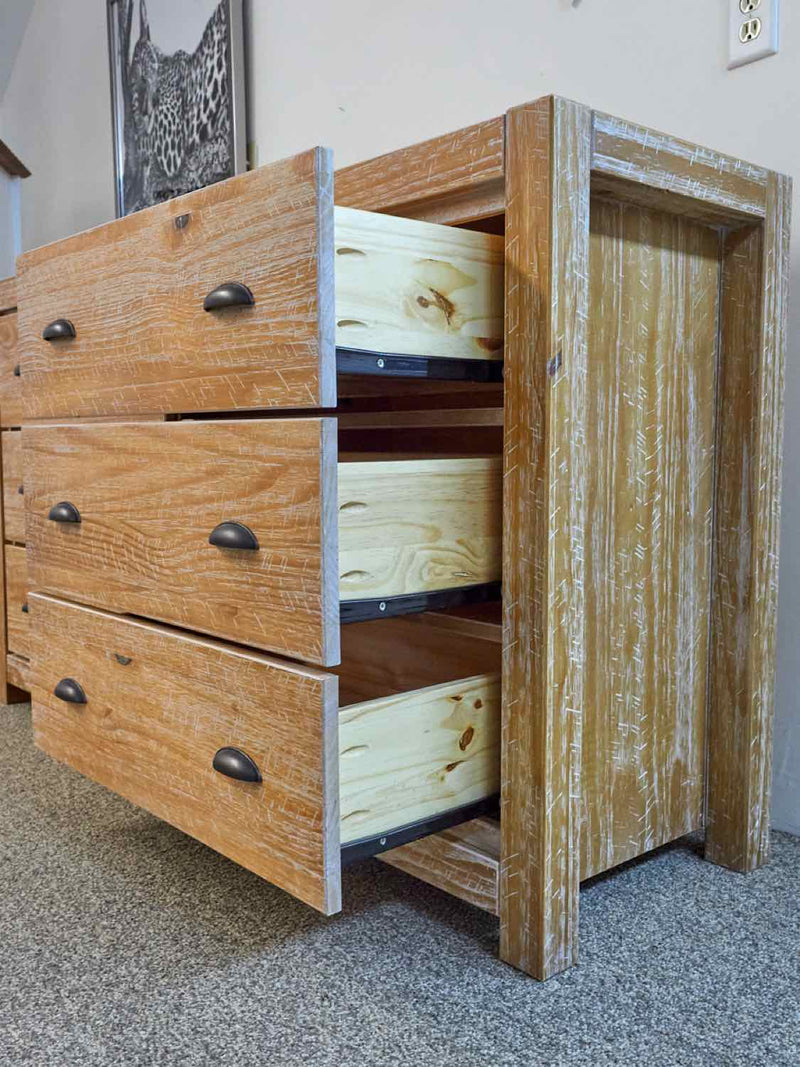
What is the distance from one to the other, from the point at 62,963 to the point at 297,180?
76 cm

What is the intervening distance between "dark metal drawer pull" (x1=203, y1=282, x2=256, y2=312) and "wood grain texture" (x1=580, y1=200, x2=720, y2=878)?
349 mm

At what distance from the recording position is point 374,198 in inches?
38.4

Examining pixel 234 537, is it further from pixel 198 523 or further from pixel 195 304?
pixel 195 304

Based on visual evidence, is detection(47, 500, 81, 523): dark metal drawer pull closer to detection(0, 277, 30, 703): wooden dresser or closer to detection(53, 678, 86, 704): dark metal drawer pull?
detection(53, 678, 86, 704): dark metal drawer pull

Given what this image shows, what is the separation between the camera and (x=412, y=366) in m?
0.84

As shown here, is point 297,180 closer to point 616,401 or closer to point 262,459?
point 262,459

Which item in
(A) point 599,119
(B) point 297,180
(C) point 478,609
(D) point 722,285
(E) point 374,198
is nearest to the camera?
(B) point 297,180

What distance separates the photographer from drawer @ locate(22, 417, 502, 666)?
0.77 meters

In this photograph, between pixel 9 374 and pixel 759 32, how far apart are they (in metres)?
1.31

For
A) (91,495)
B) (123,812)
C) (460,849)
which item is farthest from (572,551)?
(123,812)

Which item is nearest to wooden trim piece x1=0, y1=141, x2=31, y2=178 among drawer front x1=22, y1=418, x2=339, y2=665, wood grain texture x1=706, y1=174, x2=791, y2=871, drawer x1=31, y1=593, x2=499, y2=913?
drawer front x1=22, y1=418, x2=339, y2=665

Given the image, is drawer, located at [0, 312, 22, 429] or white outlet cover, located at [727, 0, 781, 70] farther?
drawer, located at [0, 312, 22, 429]

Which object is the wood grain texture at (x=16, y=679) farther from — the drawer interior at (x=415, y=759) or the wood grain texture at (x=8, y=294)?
the drawer interior at (x=415, y=759)

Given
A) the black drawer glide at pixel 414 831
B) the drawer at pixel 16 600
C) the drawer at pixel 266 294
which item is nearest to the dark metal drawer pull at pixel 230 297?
the drawer at pixel 266 294
